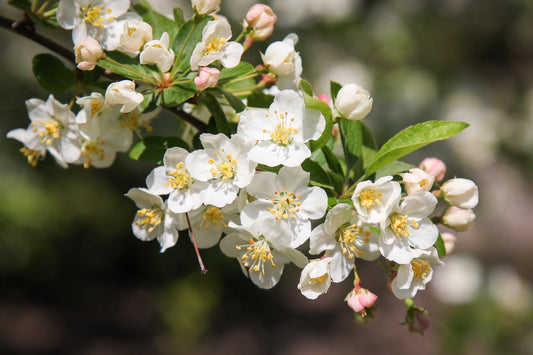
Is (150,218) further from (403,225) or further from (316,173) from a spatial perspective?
(403,225)

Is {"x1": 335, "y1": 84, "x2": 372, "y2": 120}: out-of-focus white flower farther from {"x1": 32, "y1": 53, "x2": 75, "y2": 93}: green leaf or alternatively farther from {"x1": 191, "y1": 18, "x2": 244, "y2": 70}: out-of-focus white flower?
{"x1": 32, "y1": 53, "x2": 75, "y2": 93}: green leaf

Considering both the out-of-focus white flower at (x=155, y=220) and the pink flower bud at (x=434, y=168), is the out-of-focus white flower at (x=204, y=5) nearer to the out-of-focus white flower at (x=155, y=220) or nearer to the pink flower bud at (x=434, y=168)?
the out-of-focus white flower at (x=155, y=220)

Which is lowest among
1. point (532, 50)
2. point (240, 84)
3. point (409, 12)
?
point (532, 50)

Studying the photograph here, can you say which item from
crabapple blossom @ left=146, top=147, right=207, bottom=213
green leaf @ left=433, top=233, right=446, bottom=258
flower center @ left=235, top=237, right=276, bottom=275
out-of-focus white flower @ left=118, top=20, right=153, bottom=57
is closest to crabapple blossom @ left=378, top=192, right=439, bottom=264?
green leaf @ left=433, top=233, right=446, bottom=258

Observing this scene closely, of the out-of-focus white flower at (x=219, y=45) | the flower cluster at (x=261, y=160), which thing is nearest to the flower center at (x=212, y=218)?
the flower cluster at (x=261, y=160)

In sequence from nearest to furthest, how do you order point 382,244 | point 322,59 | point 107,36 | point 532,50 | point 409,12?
1. point 382,244
2. point 107,36
3. point 322,59
4. point 409,12
5. point 532,50

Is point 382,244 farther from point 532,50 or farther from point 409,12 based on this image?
point 532,50

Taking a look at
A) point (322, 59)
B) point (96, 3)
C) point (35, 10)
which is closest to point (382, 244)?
point (96, 3)
